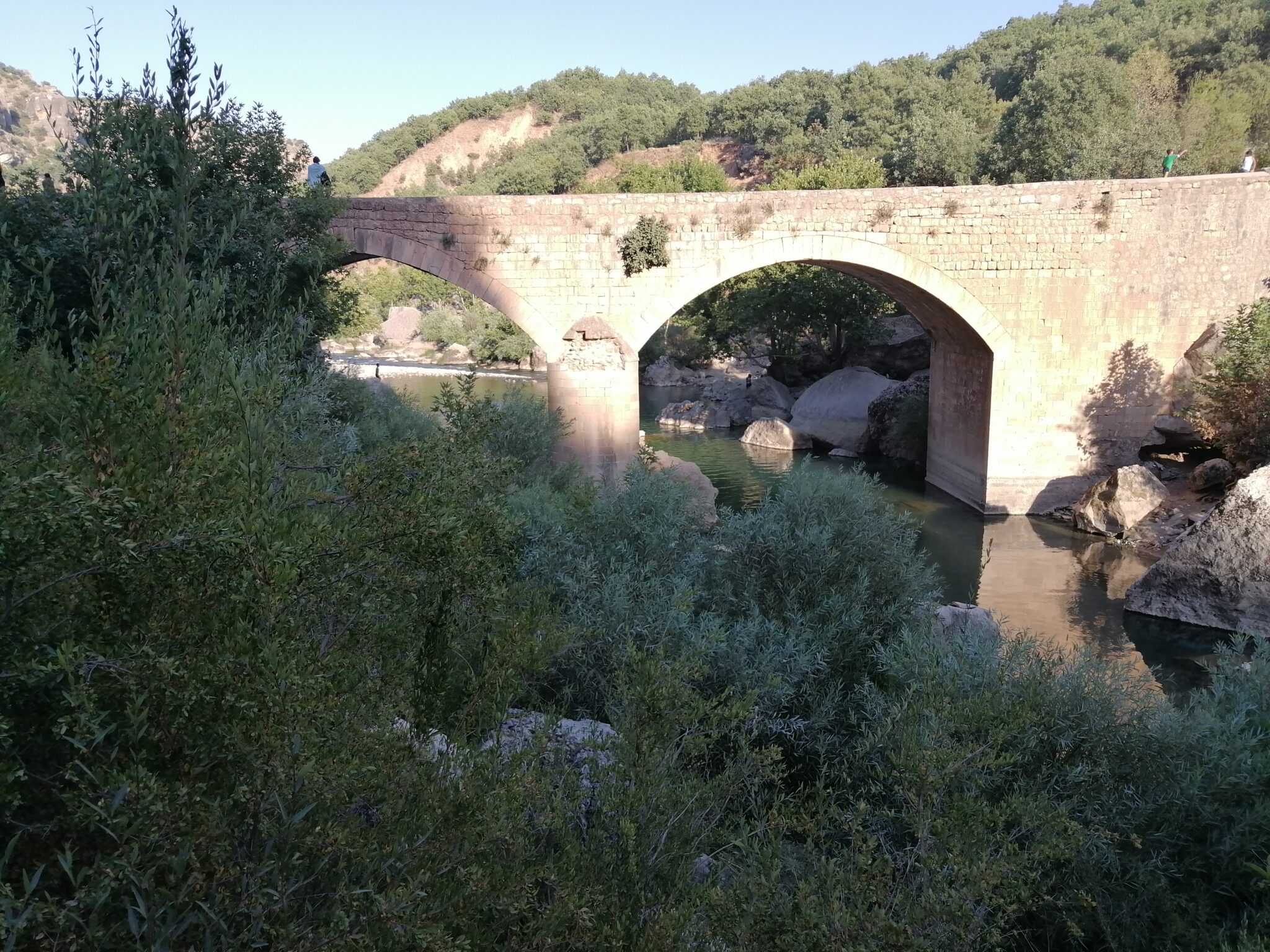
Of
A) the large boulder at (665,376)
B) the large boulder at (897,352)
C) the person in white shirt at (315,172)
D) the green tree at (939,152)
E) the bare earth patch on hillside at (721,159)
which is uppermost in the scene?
the bare earth patch on hillside at (721,159)

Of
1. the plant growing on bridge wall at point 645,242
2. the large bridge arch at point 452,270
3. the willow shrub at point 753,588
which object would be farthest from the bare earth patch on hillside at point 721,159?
the willow shrub at point 753,588

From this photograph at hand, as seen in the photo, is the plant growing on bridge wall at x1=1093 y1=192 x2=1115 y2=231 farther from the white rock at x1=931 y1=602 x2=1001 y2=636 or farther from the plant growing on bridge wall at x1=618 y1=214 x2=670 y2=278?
the white rock at x1=931 y1=602 x2=1001 y2=636

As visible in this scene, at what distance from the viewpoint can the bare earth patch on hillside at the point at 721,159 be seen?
41188mm

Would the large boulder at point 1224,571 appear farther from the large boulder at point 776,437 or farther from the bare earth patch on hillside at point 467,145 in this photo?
the bare earth patch on hillside at point 467,145

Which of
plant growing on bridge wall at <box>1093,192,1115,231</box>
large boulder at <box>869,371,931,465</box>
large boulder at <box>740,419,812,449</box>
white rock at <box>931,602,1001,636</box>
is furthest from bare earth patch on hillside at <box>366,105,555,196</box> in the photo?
white rock at <box>931,602,1001,636</box>

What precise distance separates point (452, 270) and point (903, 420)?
888 centimetres

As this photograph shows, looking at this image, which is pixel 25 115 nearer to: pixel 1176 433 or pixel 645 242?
pixel 645 242

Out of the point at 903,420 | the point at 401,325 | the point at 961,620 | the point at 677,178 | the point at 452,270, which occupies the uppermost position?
the point at 677,178

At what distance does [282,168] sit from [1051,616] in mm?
8768

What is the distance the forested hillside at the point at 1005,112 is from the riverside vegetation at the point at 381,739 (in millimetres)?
19384

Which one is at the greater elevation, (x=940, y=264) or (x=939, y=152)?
(x=939, y=152)

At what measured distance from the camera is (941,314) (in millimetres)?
12891

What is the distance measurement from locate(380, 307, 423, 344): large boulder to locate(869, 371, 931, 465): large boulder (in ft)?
81.3

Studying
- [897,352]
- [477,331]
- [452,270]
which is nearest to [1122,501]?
[897,352]
